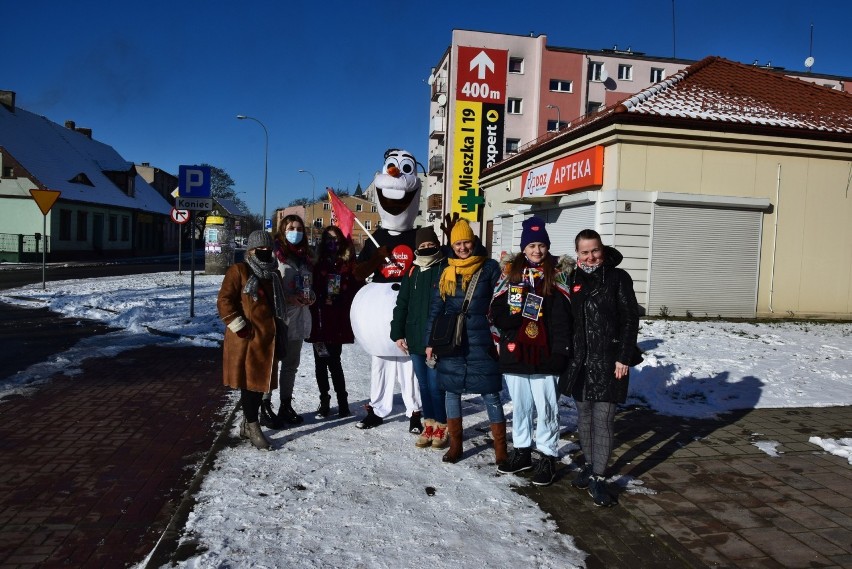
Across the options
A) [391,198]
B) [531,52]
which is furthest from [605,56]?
[391,198]

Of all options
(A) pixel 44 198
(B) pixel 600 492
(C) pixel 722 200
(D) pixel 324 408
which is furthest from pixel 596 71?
(B) pixel 600 492

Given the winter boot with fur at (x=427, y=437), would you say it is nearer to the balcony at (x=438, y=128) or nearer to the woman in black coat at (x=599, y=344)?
the woman in black coat at (x=599, y=344)

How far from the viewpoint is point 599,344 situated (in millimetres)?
3912

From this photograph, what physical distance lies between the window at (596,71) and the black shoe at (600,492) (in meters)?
42.3

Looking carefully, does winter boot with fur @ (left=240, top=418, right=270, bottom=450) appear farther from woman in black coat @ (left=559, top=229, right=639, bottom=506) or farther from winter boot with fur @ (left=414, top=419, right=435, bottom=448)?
woman in black coat @ (left=559, top=229, right=639, bottom=506)

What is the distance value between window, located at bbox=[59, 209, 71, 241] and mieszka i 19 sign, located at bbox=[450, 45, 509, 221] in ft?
81.5

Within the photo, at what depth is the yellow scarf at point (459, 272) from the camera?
4.45 meters

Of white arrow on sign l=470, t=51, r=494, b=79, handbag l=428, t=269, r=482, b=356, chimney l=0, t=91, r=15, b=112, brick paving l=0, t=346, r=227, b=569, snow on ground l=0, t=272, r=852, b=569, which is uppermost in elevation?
chimney l=0, t=91, r=15, b=112

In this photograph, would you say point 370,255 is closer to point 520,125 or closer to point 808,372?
point 808,372

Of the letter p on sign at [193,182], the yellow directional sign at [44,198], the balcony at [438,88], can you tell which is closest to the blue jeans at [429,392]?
the letter p on sign at [193,182]

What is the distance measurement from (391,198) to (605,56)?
136ft

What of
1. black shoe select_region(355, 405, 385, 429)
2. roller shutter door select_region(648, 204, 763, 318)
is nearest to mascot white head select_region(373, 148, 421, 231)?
black shoe select_region(355, 405, 385, 429)

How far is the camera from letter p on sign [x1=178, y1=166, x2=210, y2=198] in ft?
36.1

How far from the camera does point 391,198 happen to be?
229 inches
